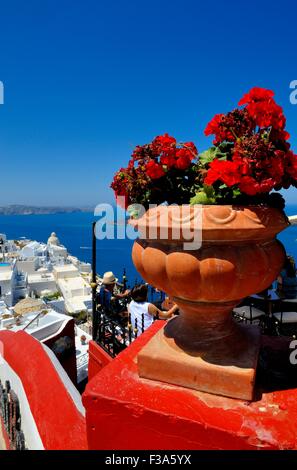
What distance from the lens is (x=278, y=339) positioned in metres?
2.22

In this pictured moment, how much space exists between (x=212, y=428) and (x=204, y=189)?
1.14m

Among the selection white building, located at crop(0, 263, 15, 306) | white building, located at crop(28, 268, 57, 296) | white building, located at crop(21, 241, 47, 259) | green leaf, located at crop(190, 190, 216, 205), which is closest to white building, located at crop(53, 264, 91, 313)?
white building, located at crop(28, 268, 57, 296)

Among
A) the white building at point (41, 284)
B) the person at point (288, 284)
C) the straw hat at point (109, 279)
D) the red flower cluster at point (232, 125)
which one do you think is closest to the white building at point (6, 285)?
the white building at point (41, 284)

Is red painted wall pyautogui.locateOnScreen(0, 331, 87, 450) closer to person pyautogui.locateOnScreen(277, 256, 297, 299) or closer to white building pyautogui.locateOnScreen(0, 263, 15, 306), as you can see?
person pyautogui.locateOnScreen(277, 256, 297, 299)

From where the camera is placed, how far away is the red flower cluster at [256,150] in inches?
55.4

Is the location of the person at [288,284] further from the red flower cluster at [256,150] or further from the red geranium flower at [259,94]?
the red geranium flower at [259,94]

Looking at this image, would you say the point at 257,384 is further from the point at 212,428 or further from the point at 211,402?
the point at 212,428

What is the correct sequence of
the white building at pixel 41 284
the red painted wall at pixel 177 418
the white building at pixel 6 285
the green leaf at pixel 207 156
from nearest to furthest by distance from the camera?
the red painted wall at pixel 177 418
the green leaf at pixel 207 156
the white building at pixel 6 285
the white building at pixel 41 284

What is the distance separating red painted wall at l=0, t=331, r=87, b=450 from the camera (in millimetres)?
2252

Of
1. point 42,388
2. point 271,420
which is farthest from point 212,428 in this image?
point 42,388

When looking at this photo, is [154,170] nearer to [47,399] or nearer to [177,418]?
[177,418]

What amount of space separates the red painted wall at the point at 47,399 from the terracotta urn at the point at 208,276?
99 centimetres

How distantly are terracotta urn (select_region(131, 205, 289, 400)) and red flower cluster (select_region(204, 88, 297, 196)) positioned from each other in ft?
0.46

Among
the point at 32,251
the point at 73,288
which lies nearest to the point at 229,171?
the point at 73,288
